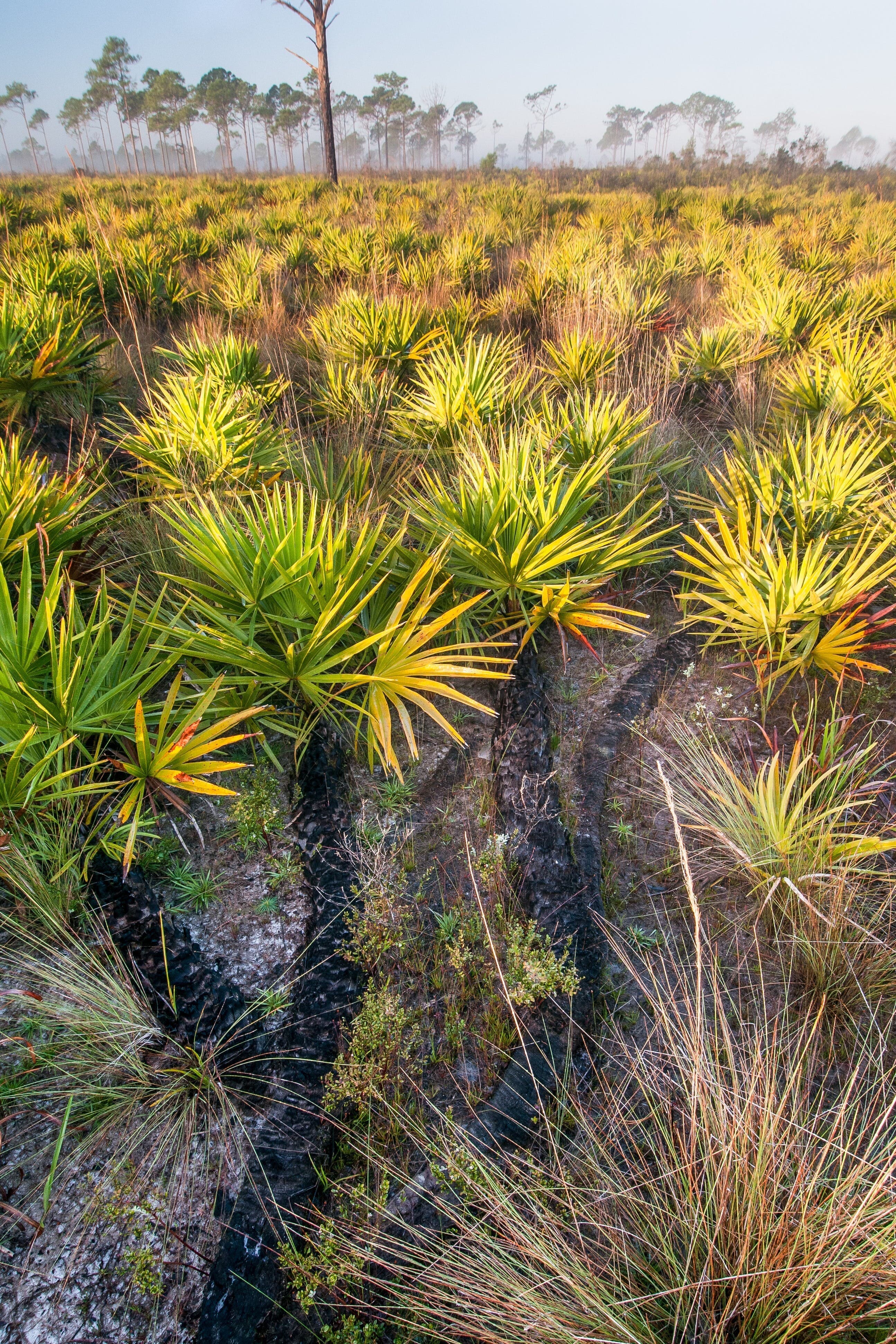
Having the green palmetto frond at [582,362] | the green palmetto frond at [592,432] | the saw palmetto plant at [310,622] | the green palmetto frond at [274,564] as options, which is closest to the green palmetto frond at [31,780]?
the saw palmetto plant at [310,622]

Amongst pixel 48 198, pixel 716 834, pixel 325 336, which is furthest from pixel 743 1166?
pixel 48 198

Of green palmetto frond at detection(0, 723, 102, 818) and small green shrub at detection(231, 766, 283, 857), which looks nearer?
green palmetto frond at detection(0, 723, 102, 818)

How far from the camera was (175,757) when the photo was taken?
5.65 feet

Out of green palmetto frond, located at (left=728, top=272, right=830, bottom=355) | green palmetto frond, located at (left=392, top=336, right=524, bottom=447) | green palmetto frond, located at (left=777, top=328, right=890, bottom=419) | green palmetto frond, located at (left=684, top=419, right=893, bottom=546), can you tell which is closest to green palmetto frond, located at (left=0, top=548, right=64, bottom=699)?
green palmetto frond, located at (left=392, top=336, right=524, bottom=447)

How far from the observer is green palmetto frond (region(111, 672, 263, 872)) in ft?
5.51

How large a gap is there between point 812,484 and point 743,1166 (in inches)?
102

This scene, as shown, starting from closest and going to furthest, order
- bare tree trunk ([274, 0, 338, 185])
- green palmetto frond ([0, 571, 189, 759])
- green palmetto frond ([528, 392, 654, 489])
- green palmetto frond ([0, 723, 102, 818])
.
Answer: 1. green palmetto frond ([0, 723, 102, 818])
2. green palmetto frond ([0, 571, 189, 759])
3. green palmetto frond ([528, 392, 654, 489])
4. bare tree trunk ([274, 0, 338, 185])

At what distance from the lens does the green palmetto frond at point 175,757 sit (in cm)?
168

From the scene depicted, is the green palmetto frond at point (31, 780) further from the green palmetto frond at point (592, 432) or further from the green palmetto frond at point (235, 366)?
the green palmetto frond at point (235, 366)

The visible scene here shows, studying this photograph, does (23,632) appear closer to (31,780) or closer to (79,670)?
(79,670)

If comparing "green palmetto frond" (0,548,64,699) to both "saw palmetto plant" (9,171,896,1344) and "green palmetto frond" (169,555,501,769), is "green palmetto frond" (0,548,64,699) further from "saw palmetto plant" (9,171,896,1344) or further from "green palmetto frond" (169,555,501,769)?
"green palmetto frond" (169,555,501,769)

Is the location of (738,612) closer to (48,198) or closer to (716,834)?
(716,834)

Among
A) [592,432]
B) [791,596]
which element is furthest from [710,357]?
[791,596]

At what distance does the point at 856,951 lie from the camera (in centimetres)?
177
